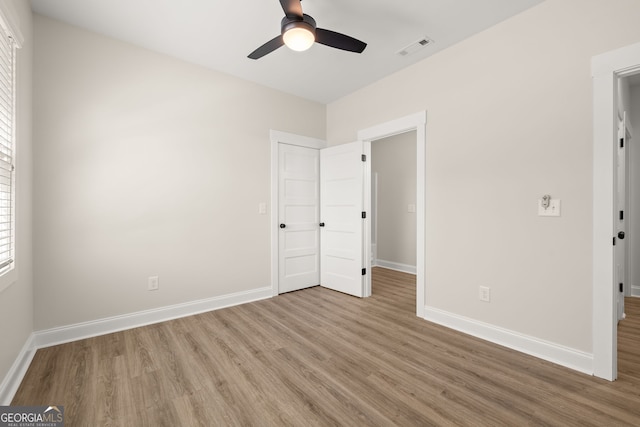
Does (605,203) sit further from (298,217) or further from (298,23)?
(298,217)

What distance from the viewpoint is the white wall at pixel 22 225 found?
71.1 inches

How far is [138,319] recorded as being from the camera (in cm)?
283

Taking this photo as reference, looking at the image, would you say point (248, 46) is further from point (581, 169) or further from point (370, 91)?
point (581, 169)

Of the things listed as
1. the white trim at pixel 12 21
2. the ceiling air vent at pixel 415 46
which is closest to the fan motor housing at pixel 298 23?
the ceiling air vent at pixel 415 46

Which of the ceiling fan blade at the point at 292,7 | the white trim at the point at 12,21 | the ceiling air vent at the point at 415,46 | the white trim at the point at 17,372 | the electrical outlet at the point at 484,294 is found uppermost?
the ceiling air vent at the point at 415,46

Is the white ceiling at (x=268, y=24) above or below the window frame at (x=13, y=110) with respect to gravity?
above

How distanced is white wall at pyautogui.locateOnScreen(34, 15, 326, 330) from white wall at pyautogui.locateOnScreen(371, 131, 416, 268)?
2815mm

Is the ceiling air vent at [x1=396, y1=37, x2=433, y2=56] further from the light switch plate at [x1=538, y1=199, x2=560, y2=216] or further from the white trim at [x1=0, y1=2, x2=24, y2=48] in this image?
the white trim at [x1=0, y1=2, x2=24, y2=48]

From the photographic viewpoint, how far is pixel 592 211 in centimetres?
200

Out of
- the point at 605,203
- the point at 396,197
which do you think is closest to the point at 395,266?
the point at 396,197

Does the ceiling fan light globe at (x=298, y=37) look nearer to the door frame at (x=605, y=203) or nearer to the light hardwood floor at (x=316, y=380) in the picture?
the door frame at (x=605, y=203)

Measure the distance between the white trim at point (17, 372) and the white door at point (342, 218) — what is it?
10.1 feet

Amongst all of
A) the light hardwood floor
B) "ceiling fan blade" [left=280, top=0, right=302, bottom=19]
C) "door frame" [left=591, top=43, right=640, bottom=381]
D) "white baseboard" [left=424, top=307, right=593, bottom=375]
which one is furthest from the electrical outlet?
"ceiling fan blade" [left=280, top=0, right=302, bottom=19]

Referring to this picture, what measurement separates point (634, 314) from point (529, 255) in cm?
197
